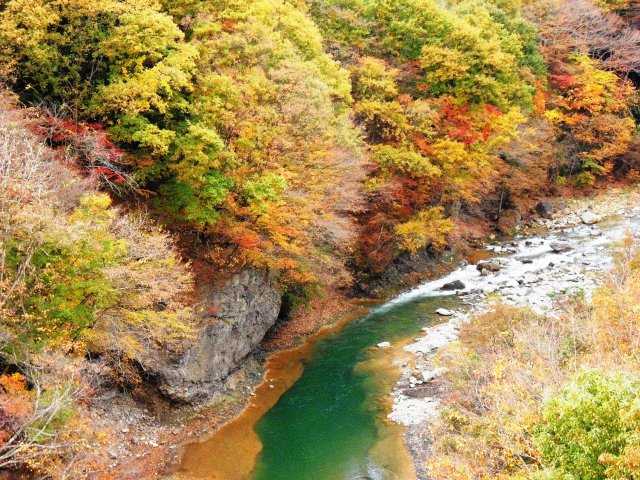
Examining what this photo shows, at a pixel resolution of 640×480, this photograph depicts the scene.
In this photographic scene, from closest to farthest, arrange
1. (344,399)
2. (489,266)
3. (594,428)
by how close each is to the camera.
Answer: (594,428) < (344,399) < (489,266)

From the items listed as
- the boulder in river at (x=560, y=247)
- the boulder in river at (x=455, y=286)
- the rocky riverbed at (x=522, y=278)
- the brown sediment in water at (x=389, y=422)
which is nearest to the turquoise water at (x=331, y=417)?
the brown sediment in water at (x=389, y=422)

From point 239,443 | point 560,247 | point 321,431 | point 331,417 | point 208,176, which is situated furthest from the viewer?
point 560,247

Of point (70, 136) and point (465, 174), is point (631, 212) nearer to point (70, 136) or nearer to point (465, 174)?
point (465, 174)

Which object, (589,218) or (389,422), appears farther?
(589,218)

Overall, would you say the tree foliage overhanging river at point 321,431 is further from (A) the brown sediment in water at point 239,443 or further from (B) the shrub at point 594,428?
(B) the shrub at point 594,428

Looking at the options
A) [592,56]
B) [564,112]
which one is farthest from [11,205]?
[592,56]

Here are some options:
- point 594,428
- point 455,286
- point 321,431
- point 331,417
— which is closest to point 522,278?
point 455,286

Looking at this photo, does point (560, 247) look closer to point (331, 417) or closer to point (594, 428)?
point (331, 417)

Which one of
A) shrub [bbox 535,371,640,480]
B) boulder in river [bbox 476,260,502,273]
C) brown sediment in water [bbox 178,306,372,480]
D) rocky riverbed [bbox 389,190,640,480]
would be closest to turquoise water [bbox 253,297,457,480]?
brown sediment in water [bbox 178,306,372,480]
